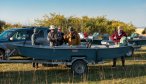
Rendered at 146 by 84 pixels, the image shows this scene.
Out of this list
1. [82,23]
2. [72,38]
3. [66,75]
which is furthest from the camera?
[82,23]

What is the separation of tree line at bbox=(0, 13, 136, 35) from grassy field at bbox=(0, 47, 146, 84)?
15489 millimetres

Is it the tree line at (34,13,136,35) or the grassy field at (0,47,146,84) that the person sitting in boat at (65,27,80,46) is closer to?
the grassy field at (0,47,146,84)

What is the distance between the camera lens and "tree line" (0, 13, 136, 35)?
3391 centimetres

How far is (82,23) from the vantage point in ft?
121

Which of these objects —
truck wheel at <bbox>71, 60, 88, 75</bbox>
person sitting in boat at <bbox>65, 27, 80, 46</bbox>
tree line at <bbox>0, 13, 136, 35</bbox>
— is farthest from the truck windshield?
tree line at <bbox>0, 13, 136, 35</bbox>

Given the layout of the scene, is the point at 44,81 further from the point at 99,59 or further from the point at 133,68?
the point at 133,68

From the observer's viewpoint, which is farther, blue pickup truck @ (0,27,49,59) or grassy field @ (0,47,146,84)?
blue pickup truck @ (0,27,49,59)

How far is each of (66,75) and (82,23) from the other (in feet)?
74.5

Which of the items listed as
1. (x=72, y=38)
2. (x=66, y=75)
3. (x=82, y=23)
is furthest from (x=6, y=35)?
(x=82, y=23)

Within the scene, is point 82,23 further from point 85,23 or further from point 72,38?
point 72,38

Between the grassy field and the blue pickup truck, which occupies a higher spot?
the blue pickup truck

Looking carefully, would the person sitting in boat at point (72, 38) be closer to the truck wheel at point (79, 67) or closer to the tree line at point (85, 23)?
the truck wheel at point (79, 67)

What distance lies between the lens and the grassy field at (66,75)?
41.2 ft

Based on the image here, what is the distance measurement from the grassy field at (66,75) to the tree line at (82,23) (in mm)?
15489
